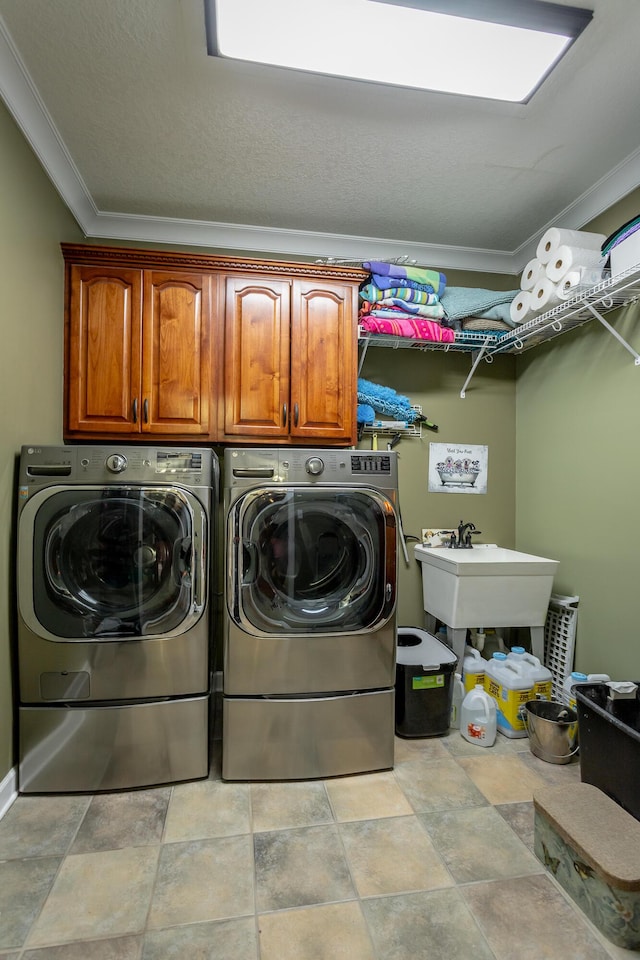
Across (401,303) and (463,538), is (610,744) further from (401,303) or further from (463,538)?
(401,303)

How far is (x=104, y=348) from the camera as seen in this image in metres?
2.33

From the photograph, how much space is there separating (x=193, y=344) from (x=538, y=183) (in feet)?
6.05

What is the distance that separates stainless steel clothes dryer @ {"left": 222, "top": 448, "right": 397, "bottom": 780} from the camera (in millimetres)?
1969

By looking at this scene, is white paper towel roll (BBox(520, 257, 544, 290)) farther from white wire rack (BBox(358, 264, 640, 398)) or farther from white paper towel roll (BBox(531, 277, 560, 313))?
white wire rack (BBox(358, 264, 640, 398))

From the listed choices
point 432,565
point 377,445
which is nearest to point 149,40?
point 377,445

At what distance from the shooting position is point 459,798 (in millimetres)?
1884

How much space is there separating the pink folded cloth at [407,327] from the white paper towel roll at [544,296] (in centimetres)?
47

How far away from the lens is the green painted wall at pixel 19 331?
70.1 inches

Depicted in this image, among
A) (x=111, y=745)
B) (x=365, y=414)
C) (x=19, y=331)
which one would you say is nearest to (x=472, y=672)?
(x=365, y=414)

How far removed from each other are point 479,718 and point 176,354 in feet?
7.49

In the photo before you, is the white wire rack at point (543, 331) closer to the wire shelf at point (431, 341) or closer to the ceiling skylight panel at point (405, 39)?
the wire shelf at point (431, 341)

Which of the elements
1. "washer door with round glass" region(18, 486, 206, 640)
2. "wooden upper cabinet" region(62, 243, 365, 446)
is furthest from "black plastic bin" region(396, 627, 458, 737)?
"wooden upper cabinet" region(62, 243, 365, 446)

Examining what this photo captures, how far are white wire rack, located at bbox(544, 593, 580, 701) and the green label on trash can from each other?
2.16 feet

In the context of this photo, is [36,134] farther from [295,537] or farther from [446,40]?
[295,537]
